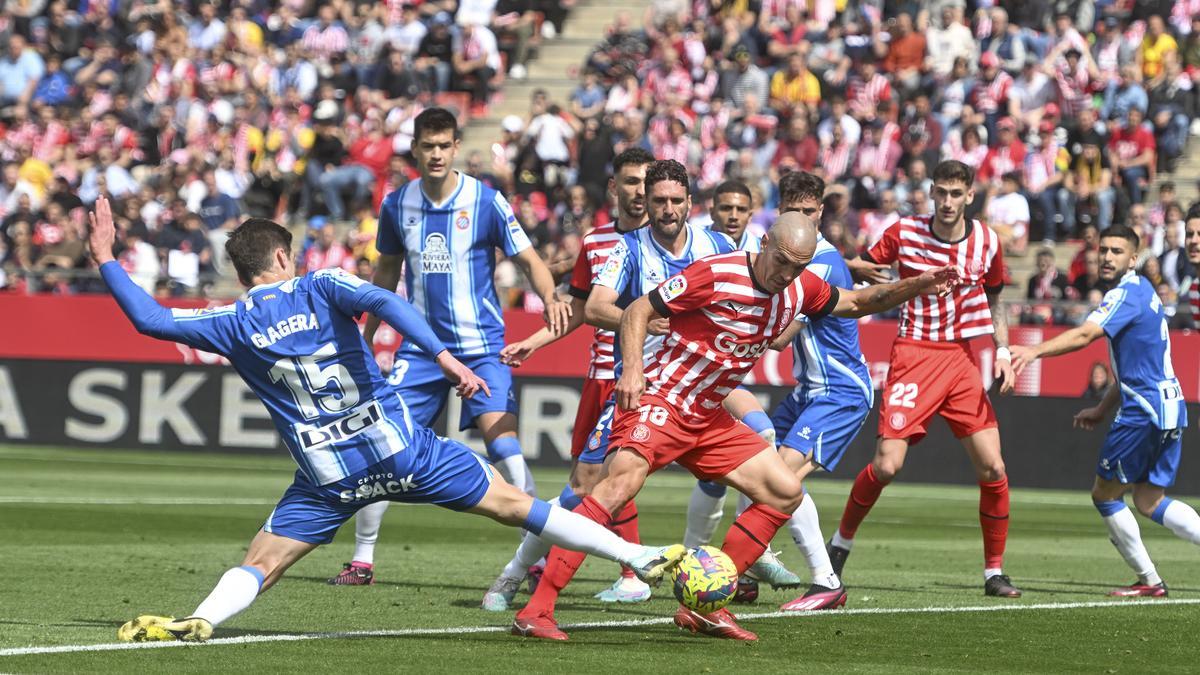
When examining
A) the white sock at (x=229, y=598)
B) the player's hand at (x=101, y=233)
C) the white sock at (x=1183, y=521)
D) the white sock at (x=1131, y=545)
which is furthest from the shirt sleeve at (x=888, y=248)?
the player's hand at (x=101, y=233)

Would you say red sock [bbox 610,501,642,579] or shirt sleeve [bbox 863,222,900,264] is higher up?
shirt sleeve [bbox 863,222,900,264]

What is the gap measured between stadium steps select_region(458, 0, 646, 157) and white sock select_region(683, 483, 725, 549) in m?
20.5

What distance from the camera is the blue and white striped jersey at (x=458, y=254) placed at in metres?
10.9

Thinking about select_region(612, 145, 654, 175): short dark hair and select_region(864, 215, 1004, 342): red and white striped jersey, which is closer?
select_region(612, 145, 654, 175): short dark hair

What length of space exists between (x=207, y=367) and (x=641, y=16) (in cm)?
1208

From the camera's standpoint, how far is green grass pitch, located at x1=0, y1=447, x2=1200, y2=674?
7.76 m

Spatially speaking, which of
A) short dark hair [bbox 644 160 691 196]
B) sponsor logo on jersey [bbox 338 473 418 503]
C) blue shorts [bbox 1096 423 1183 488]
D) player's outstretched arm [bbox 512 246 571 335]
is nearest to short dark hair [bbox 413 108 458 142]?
player's outstretched arm [bbox 512 246 571 335]

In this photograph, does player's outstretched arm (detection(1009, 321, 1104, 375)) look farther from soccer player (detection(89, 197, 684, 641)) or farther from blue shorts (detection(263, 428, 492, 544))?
blue shorts (detection(263, 428, 492, 544))

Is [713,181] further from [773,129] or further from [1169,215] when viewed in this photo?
[1169,215]

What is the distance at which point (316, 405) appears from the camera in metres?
8.06

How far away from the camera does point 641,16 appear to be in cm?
3256

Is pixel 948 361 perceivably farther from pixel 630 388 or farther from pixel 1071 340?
pixel 630 388

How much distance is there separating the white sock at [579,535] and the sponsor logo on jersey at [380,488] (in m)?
0.62

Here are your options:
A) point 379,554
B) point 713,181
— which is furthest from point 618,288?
point 713,181
